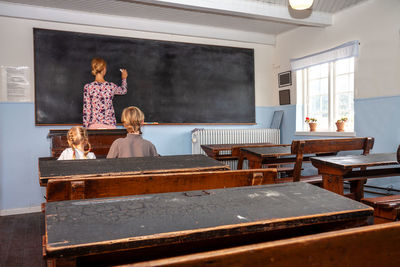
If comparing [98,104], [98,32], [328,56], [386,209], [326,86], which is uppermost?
[98,32]

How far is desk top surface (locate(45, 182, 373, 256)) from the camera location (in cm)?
71

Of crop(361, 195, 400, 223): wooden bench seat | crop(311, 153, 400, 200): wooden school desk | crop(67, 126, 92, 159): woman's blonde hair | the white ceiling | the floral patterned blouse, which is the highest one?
the white ceiling

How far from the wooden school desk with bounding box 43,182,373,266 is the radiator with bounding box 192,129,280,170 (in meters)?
3.98

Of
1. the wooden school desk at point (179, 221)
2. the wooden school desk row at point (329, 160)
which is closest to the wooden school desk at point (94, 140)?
the wooden school desk row at point (329, 160)

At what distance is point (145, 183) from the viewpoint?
135 cm

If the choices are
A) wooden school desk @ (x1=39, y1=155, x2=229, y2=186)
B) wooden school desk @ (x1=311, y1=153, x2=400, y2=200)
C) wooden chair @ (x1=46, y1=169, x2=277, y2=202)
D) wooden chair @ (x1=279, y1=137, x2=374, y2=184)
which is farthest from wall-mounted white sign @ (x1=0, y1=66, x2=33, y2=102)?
wooden school desk @ (x1=311, y1=153, x2=400, y2=200)

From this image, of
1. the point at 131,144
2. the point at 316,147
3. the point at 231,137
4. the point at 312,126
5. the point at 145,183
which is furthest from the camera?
the point at 231,137

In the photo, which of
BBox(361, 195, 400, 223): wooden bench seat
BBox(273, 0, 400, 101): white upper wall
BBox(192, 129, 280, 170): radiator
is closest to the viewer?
BBox(361, 195, 400, 223): wooden bench seat

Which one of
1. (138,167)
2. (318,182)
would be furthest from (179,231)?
(318,182)

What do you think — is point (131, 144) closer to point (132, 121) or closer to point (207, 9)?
point (132, 121)

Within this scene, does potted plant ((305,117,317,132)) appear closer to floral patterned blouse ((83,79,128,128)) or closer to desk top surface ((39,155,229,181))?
floral patterned blouse ((83,79,128,128))

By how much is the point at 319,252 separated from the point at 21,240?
321 centimetres

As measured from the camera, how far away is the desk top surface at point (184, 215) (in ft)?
2.33

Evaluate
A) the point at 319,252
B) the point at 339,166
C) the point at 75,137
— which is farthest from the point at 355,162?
the point at 75,137
